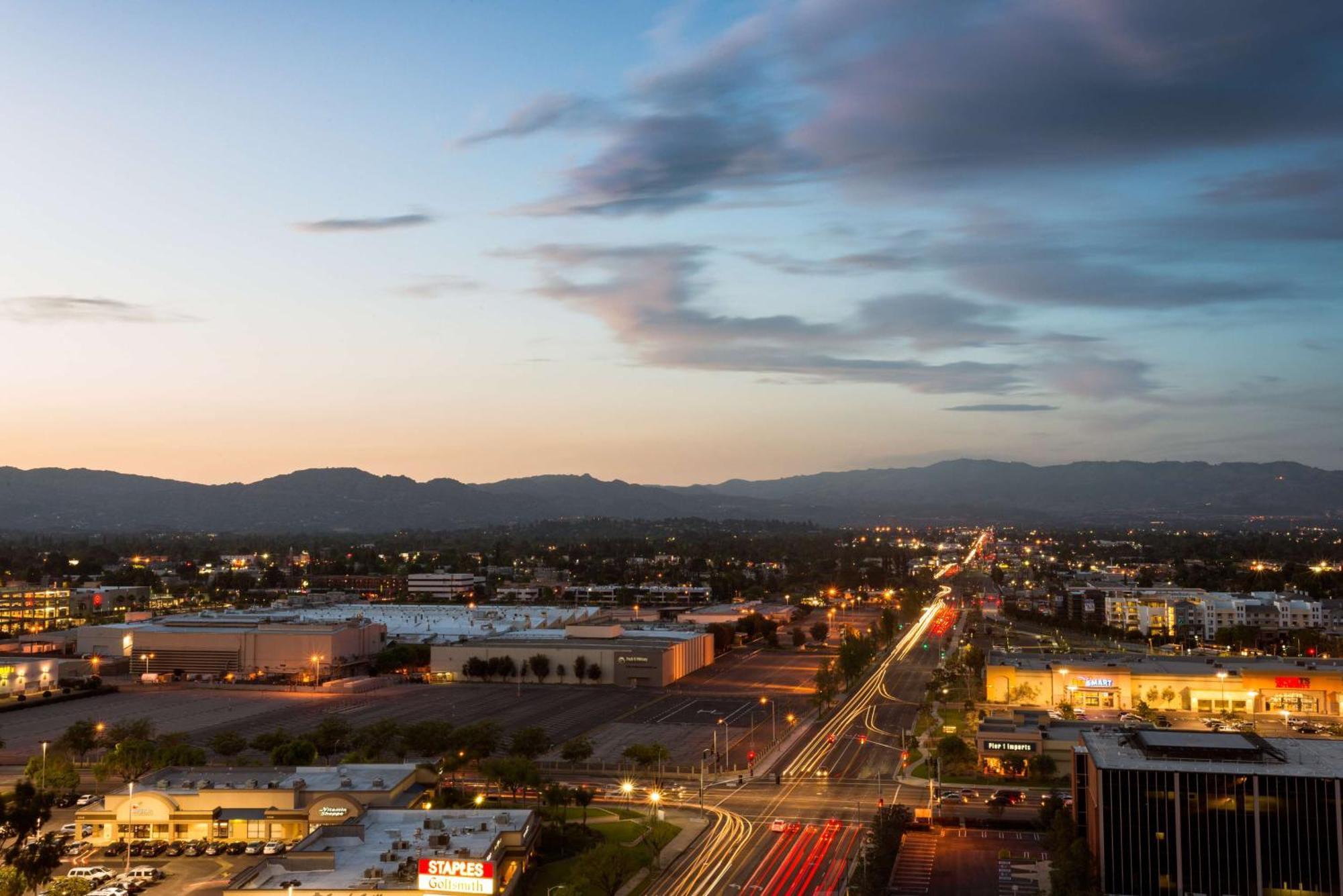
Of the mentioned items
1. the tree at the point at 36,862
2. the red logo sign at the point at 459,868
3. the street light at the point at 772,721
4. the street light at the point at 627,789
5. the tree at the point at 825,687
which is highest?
the red logo sign at the point at 459,868

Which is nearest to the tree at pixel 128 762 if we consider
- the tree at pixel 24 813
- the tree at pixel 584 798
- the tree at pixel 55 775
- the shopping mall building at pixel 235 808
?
the tree at pixel 55 775

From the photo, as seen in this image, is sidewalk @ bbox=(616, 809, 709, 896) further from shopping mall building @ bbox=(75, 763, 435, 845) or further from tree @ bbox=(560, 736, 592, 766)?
shopping mall building @ bbox=(75, 763, 435, 845)

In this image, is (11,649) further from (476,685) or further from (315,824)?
(315,824)

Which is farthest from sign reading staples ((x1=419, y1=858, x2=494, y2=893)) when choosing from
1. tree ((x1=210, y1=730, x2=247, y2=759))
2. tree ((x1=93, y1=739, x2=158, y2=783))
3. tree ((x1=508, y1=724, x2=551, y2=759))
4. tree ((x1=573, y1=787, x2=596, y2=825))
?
tree ((x1=210, y1=730, x2=247, y2=759))

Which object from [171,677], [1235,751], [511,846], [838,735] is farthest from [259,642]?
[1235,751]

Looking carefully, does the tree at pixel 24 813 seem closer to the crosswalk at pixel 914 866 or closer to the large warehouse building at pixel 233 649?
the crosswalk at pixel 914 866
